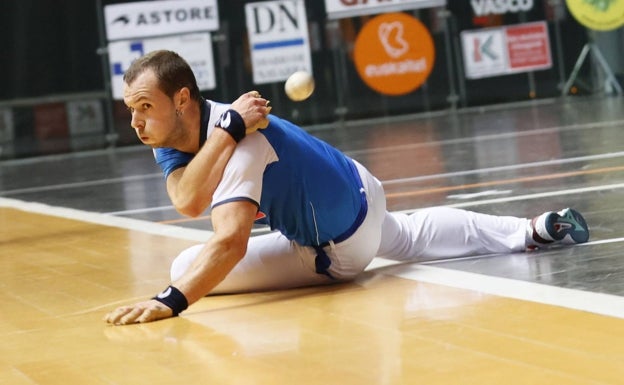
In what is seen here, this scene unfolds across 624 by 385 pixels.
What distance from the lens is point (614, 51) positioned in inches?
805

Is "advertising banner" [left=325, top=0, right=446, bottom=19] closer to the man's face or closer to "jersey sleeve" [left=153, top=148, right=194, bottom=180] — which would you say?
"jersey sleeve" [left=153, top=148, right=194, bottom=180]

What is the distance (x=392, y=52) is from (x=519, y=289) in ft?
48.2

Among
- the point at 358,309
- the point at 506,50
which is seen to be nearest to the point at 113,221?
the point at 358,309

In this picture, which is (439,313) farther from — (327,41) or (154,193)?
(327,41)

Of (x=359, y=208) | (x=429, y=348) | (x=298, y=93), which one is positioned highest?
(x=298, y=93)

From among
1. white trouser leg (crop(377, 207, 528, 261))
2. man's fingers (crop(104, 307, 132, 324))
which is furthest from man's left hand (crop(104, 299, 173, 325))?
white trouser leg (crop(377, 207, 528, 261))

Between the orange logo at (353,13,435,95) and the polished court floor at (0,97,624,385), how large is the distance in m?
9.15

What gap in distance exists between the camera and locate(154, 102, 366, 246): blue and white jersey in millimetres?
5492

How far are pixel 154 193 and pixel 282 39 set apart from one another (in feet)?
26.6

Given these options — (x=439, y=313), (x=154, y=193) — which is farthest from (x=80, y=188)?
(x=439, y=313)

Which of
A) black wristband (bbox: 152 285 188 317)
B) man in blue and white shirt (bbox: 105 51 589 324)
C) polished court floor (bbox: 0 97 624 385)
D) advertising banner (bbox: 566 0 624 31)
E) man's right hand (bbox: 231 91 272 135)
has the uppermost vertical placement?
advertising banner (bbox: 566 0 624 31)

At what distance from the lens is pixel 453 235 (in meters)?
6.39

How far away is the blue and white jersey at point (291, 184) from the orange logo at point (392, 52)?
1412cm

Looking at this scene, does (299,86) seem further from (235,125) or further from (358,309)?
(358,309)
